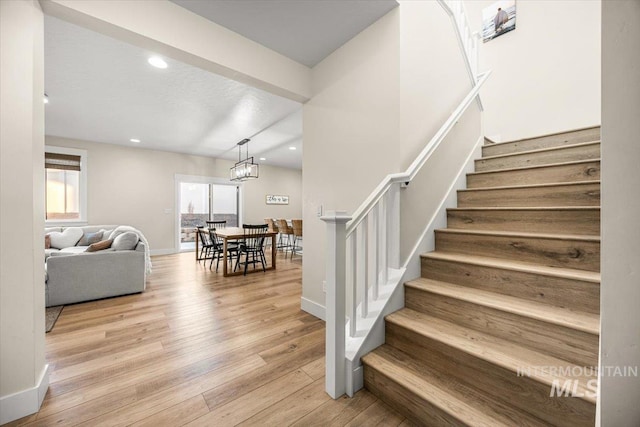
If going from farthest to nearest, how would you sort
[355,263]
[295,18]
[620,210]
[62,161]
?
1. [62,161]
2. [295,18]
3. [355,263]
4. [620,210]

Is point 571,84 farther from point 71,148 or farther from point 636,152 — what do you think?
point 71,148

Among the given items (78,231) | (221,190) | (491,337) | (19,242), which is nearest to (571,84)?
(491,337)

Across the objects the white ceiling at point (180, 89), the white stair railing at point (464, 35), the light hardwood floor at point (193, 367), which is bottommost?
the light hardwood floor at point (193, 367)

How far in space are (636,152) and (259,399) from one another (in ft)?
6.22

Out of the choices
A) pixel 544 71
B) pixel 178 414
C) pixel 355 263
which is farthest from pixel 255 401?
pixel 544 71

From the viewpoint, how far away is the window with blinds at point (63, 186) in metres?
→ 5.09

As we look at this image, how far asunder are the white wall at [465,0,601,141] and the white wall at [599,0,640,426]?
3374 mm

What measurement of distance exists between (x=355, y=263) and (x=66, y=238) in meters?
5.61

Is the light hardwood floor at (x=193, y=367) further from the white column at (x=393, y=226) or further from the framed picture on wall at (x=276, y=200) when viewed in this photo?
the framed picture on wall at (x=276, y=200)

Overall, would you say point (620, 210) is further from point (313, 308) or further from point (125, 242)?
point (125, 242)

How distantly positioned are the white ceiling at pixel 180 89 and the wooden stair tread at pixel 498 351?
233 centimetres

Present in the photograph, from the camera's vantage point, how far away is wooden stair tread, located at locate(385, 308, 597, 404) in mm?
1050

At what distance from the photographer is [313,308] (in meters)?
2.67

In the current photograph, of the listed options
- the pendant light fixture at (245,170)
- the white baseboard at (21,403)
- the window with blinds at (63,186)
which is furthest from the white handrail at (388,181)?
the window with blinds at (63,186)
